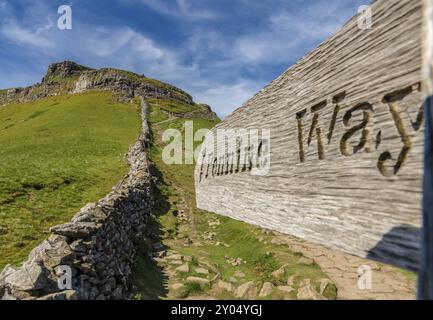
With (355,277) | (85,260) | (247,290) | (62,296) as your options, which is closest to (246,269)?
(247,290)

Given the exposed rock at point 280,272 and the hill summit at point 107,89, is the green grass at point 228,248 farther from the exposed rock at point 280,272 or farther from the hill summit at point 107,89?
the hill summit at point 107,89

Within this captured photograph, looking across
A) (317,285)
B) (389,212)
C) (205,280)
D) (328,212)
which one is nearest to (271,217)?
(328,212)

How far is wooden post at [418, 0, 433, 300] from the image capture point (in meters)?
0.88

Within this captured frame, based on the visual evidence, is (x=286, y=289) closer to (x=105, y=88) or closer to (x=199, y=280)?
(x=199, y=280)

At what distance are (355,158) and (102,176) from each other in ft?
90.7

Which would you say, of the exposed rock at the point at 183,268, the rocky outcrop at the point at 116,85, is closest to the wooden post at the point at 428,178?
the exposed rock at the point at 183,268

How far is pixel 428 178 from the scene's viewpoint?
882 millimetres

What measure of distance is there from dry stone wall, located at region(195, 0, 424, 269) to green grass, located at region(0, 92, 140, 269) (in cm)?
1127

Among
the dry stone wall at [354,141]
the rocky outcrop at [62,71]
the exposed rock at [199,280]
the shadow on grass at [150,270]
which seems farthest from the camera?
the rocky outcrop at [62,71]

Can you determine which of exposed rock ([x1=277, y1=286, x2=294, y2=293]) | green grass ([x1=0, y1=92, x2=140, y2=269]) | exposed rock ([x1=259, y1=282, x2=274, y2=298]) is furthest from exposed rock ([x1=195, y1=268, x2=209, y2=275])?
green grass ([x1=0, y1=92, x2=140, y2=269])

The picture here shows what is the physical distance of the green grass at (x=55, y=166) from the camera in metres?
14.2

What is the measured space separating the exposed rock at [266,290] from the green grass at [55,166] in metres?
7.37

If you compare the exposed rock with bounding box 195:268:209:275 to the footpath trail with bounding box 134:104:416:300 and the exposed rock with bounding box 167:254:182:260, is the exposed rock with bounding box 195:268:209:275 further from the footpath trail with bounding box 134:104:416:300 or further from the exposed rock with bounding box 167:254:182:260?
the exposed rock with bounding box 167:254:182:260

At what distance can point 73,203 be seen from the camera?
18359 millimetres
